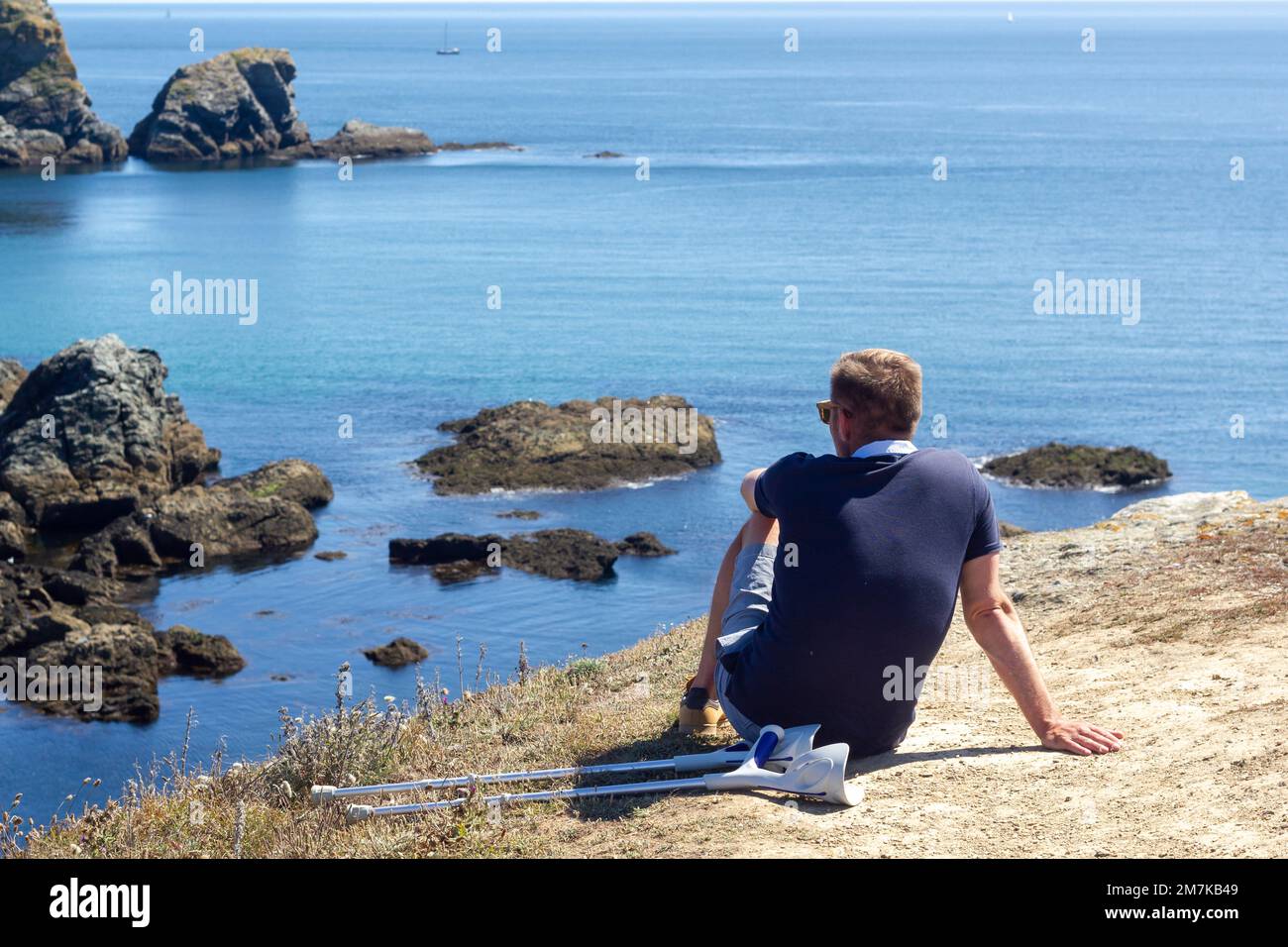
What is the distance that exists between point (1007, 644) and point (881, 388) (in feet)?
4.33

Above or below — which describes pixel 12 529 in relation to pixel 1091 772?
below

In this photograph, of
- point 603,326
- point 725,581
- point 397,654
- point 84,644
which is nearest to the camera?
point 725,581

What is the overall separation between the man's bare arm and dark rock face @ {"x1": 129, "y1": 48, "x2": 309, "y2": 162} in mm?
107976

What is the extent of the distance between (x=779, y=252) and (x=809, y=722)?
2535 inches

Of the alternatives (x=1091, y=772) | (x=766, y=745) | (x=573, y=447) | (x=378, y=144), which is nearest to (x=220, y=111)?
(x=378, y=144)

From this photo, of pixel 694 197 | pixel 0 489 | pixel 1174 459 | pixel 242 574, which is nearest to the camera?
pixel 242 574

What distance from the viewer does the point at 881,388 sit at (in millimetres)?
6551

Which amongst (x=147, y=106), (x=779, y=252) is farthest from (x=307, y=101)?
(x=779, y=252)

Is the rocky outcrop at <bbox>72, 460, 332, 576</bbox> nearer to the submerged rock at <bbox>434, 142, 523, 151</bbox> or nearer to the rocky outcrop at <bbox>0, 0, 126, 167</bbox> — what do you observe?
the rocky outcrop at <bbox>0, 0, 126, 167</bbox>

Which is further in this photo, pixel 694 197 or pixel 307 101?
pixel 307 101

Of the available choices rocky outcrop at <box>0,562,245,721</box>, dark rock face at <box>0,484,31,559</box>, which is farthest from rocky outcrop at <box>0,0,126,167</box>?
rocky outcrop at <box>0,562,245,721</box>

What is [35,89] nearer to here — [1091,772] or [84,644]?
[84,644]
